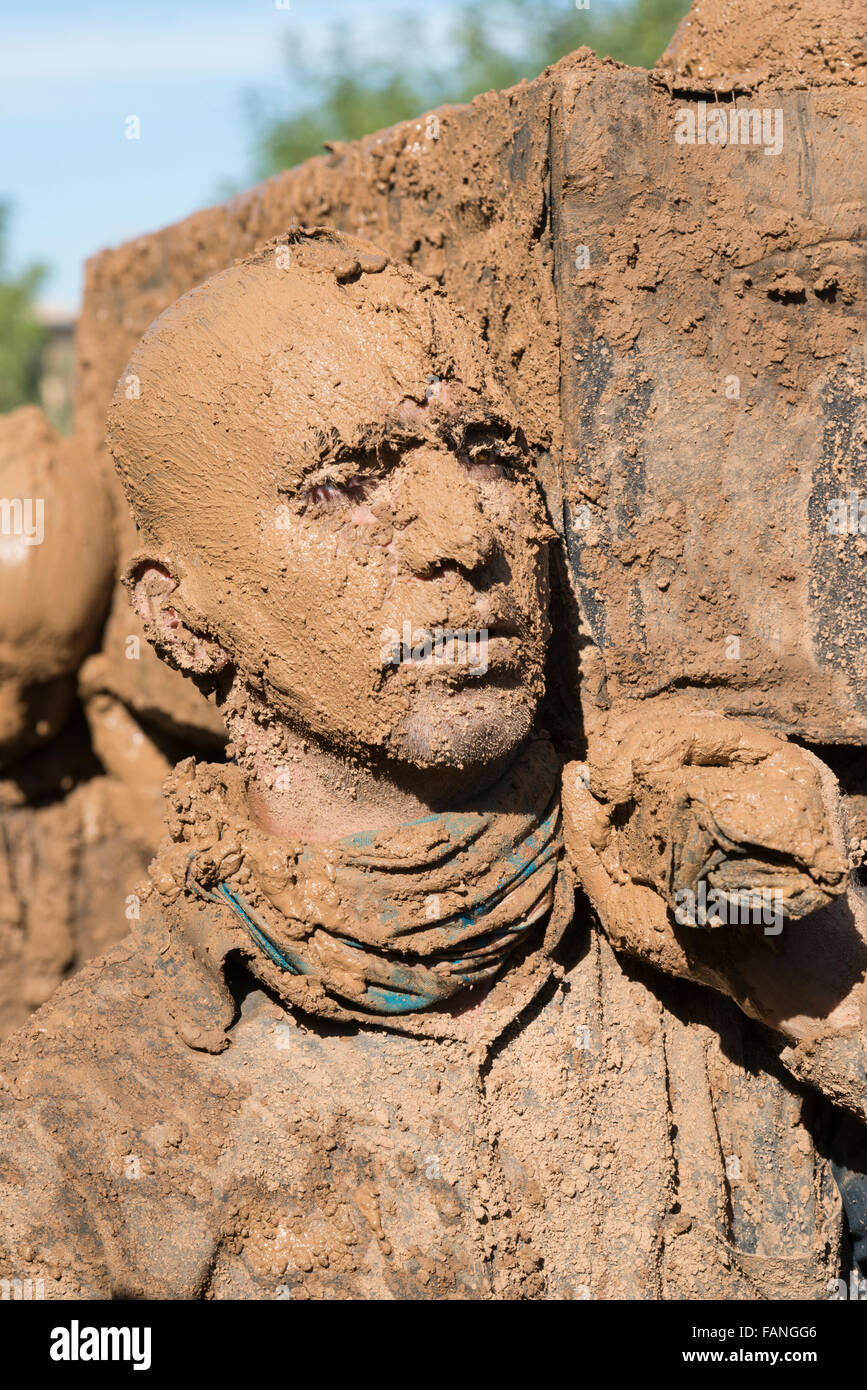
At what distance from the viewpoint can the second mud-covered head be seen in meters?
1.96

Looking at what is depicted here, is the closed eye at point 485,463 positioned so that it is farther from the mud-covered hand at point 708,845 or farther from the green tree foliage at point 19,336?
the green tree foliage at point 19,336

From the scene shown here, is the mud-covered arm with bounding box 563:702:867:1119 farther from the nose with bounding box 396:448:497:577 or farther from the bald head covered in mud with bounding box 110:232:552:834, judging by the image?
the nose with bounding box 396:448:497:577

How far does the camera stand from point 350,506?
6.53 feet

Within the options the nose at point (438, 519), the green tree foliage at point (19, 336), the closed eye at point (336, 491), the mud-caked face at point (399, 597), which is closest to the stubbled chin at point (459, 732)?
the mud-caked face at point (399, 597)

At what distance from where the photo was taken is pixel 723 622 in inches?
90.9

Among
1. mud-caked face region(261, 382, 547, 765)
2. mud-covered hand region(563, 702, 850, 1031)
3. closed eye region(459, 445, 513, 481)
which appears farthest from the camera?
closed eye region(459, 445, 513, 481)

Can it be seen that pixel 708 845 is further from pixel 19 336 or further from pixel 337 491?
pixel 19 336

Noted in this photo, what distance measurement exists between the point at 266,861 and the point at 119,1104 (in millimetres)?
443

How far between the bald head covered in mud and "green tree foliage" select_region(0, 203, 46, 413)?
13669 mm

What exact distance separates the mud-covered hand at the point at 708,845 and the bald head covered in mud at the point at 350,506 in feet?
0.69


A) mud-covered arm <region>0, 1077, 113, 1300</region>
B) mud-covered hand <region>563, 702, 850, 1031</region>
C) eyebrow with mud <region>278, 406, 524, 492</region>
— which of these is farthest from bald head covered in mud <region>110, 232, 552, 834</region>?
mud-covered arm <region>0, 1077, 113, 1300</region>

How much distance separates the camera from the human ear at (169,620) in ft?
7.06

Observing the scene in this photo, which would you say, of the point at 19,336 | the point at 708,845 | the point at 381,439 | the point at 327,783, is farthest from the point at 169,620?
the point at 19,336
